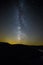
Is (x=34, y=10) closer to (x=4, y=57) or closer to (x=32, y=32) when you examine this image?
(x=32, y=32)

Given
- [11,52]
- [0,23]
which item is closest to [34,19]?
[0,23]

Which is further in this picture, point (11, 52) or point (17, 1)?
point (17, 1)

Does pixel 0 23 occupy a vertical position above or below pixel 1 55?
above

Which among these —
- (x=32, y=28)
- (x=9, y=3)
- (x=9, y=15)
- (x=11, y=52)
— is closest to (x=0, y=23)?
(x=9, y=15)

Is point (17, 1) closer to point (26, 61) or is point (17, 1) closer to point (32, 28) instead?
point (32, 28)

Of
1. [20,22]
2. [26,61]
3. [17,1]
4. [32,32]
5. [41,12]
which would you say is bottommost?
[26,61]

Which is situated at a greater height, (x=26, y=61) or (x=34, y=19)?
(x=34, y=19)

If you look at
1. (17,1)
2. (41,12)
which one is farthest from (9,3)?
(41,12)

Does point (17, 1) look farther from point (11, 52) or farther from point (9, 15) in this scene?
point (11, 52)

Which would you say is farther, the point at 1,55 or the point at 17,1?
the point at 17,1
